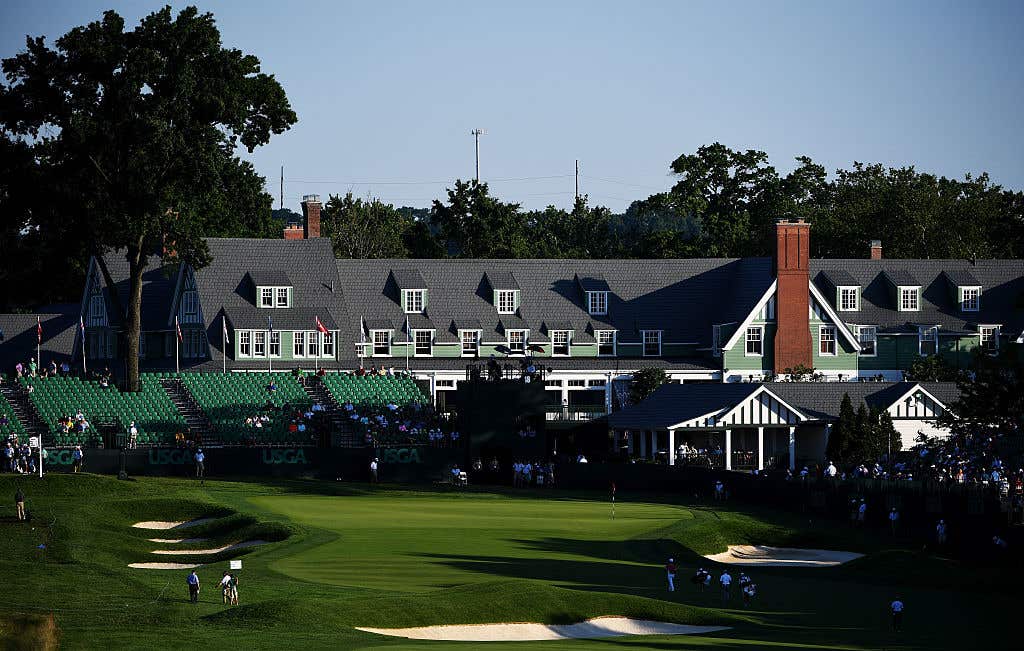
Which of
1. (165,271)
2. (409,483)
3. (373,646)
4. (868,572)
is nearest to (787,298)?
(409,483)

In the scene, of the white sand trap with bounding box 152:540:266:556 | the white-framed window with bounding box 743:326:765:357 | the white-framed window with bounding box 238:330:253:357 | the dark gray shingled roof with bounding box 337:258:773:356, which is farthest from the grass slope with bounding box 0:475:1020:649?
the dark gray shingled roof with bounding box 337:258:773:356

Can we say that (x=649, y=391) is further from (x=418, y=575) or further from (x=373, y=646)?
(x=373, y=646)

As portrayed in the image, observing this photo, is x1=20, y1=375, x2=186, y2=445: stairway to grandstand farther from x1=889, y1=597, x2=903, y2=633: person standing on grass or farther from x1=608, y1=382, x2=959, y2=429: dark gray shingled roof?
x1=889, y1=597, x2=903, y2=633: person standing on grass

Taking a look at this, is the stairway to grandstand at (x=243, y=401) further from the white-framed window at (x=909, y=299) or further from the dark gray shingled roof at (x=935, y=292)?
the white-framed window at (x=909, y=299)

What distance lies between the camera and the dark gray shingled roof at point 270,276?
94.4 m

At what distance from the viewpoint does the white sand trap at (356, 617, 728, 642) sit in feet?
133

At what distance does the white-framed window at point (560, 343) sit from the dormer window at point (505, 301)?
3029 mm

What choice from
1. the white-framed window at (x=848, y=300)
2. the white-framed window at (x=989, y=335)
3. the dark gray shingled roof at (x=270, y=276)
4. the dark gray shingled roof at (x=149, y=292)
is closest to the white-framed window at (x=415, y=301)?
the dark gray shingled roof at (x=270, y=276)

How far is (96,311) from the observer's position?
102 meters

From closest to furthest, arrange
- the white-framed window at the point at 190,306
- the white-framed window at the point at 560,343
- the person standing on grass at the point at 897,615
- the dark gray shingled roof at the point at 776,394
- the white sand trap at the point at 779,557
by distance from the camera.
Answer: the person standing on grass at the point at 897,615 < the white sand trap at the point at 779,557 < the dark gray shingled roof at the point at 776,394 < the white-framed window at the point at 190,306 < the white-framed window at the point at 560,343

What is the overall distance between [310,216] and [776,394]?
35.1 m

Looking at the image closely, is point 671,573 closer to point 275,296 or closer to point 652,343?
point 275,296

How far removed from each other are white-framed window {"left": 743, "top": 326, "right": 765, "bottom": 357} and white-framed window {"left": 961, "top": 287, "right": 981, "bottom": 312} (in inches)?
584

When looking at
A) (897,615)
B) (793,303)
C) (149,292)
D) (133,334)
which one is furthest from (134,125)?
(897,615)
